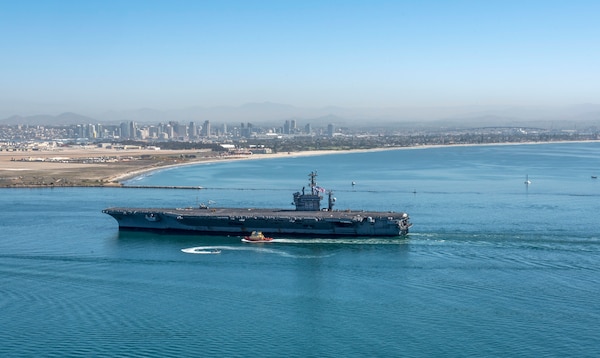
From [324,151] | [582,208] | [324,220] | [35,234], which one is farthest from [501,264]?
[324,151]

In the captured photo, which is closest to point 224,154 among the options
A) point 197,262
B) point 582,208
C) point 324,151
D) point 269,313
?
point 324,151

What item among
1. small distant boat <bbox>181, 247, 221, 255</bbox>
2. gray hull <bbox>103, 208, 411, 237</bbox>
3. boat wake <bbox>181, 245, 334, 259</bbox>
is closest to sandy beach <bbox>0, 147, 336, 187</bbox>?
gray hull <bbox>103, 208, 411, 237</bbox>

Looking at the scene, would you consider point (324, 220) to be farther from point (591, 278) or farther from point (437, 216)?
point (591, 278)

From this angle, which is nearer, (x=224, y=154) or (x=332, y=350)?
(x=332, y=350)

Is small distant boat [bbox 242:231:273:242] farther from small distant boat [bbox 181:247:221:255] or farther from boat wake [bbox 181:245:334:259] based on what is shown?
small distant boat [bbox 181:247:221:255]

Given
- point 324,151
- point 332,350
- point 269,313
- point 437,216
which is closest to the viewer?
point 332,350

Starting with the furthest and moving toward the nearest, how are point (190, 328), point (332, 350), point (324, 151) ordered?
point (324, 151), point (190, 328), point (332, 350)
